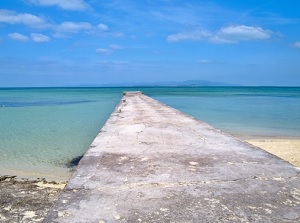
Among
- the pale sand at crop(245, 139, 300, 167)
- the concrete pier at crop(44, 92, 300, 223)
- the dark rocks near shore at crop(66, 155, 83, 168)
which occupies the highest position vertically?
the concrete pier at crop(44, 92, 300, 223)

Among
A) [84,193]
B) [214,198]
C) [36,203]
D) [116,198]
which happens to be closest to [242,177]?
[214,198]

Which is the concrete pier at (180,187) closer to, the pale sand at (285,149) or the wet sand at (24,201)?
the wet sand at (24,201)

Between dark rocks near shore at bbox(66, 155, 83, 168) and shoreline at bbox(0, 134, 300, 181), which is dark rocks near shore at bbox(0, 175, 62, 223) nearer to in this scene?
shoreline at bbox(0, 134, 300, 181)

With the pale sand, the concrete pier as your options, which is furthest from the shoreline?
the concrete pier

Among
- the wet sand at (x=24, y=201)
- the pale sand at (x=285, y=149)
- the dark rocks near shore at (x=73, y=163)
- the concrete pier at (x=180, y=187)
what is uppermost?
the concrete pier at (x=180, y=187)

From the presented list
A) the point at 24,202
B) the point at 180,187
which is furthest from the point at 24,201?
the point at 180,187

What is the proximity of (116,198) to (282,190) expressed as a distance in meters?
1.10

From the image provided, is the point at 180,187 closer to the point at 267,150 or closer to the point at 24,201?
the point at 24,201

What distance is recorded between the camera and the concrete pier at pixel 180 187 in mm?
1616

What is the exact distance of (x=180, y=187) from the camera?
80.2 inches

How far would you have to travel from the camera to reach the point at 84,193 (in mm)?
1934

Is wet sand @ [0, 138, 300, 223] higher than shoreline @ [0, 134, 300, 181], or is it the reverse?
wet sand @ [0, 138, 300, 223]

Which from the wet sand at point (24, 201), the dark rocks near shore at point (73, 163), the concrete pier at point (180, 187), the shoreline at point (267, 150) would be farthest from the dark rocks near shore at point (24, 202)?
the dark rocks near shore at point (73, 163)

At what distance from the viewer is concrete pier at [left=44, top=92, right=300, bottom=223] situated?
1616 mm
